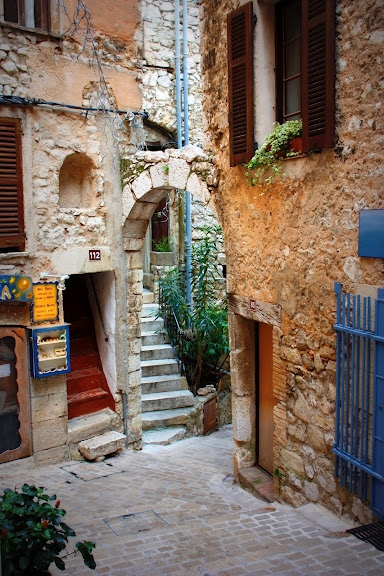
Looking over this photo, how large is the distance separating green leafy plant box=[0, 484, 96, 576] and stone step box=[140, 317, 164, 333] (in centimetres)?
A: 706

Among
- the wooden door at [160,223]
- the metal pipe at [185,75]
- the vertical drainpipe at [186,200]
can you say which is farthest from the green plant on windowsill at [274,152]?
the wooden door at [160,223]

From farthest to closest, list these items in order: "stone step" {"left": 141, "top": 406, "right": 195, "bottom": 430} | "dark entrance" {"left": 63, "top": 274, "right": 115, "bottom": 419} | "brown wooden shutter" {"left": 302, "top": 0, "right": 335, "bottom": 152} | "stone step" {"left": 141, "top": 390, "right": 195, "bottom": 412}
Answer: "stone step" {"left": 141, "top": 390, "right": 195, "bottom": 412}, "stone step" {"left": 141, "top": 406, "right": 195, "bottom": 430}, "dark entrance" {"left": 63, "top": 274, "right": 115, "bottom": 419}, "brown wooden shutter" {"left": 302, "top": 0, "right": 335, "bottom": 152}

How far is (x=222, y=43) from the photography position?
6023mm

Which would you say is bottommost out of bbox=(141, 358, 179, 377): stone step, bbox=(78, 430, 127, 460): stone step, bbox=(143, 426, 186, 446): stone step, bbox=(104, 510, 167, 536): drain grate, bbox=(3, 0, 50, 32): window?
bbox=(143, 426, 186, 446): stone step

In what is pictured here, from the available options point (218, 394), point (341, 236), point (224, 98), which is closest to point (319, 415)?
point (341, 236)

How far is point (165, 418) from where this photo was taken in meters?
9.13

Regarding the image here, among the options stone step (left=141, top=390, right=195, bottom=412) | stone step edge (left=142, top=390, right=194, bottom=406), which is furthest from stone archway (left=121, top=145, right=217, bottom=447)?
stone step edge (left=142, top=390, right=194, bottom=406)

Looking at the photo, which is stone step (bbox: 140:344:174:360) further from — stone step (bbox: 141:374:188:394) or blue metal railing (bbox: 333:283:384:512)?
blue metal railing (bbox: 333:283:384:512)

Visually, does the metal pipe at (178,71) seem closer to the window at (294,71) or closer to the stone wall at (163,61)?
the stone wall at (163,61)

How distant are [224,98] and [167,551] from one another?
4.43 metres

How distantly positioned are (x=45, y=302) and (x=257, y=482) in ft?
10.8

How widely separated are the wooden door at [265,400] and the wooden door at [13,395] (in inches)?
112

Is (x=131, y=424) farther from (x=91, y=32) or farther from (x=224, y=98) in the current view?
(x=91, y=32)

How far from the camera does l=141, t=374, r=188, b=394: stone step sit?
9586 millimetres
